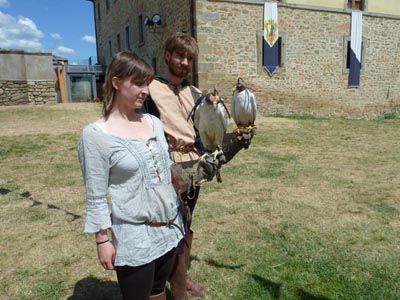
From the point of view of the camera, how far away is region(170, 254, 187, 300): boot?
212 cm

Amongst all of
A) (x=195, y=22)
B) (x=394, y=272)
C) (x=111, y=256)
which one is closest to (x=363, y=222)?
(x=394, y=272)

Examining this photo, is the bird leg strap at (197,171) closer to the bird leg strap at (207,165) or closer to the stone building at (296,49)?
the bird leg strap at (207,165)

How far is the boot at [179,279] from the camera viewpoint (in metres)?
2.12

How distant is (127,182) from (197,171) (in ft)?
1.42

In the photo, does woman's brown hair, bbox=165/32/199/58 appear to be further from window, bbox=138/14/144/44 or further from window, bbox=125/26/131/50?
window, bbox=125/26/131/50

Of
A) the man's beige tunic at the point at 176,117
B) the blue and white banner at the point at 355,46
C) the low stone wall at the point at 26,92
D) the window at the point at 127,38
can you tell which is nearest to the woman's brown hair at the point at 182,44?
the man's beige tunic at the point at 176,117

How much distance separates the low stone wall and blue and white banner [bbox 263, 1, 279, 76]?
10.8 m

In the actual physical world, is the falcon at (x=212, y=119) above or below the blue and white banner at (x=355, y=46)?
below

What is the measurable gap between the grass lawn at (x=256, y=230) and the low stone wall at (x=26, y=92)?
945cm

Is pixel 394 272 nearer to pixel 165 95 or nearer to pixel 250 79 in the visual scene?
pixel 165 95

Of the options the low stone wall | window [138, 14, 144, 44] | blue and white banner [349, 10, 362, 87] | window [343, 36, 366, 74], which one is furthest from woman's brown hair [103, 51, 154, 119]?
window [138, 14, 144, 44]

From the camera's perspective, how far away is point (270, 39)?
12.7m

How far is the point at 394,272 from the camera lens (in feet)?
9.05

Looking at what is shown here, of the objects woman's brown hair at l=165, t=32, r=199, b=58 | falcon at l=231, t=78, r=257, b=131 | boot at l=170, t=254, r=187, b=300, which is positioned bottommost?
boot at l=170, t=254, r=187, b=300
